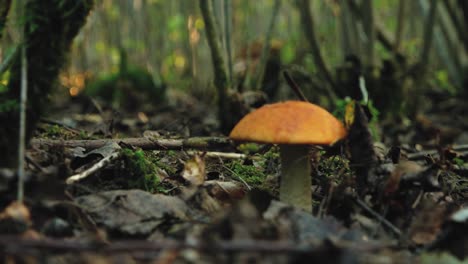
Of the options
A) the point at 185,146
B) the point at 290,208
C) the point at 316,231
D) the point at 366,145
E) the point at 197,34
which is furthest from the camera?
the point at 197,34

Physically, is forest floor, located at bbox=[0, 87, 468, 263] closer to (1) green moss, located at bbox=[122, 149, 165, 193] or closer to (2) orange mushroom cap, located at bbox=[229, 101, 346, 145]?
(1) green moss, located at bbox=[122, 149, 165, 193]

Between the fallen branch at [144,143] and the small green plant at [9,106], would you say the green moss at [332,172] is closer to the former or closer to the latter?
the fallen branch at [144,143]

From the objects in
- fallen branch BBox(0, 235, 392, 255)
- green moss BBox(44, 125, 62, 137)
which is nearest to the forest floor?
fallen branch BBox(0, 235, 392, 255)

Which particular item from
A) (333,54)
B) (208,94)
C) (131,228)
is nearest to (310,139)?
(131,228)

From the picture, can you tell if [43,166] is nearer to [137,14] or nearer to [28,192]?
[28,192]

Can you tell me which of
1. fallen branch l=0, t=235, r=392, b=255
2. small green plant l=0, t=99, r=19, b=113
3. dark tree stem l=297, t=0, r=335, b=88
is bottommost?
fallen branch l=0, t=235, r=392, b=255

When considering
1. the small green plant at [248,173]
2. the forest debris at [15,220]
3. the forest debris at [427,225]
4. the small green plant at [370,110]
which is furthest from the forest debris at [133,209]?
the small green plant at [370,110]

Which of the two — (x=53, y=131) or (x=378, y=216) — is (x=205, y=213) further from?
(x=53, y=131)
